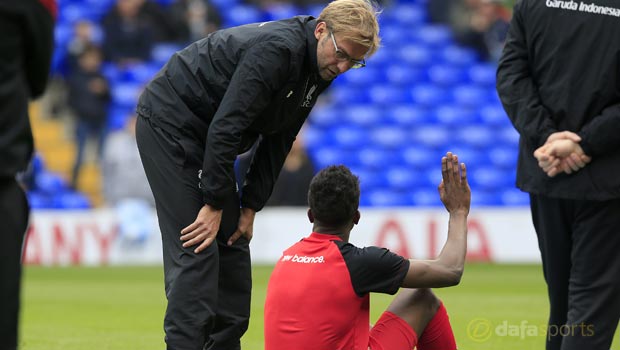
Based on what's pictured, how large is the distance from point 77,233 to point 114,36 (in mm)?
5022

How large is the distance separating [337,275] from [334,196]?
0.37 meters

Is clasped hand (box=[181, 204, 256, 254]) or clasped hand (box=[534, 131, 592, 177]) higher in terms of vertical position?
clasped hand (box=[534, 131, 592, 177])

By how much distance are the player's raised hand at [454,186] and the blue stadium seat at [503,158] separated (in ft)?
45.8

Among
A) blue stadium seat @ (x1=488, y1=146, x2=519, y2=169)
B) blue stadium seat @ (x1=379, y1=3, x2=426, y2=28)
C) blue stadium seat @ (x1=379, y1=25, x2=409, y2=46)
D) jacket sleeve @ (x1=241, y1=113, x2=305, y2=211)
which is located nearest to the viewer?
jacket sleeve @ (x1=241, y1=113, x2=305, y2=211)

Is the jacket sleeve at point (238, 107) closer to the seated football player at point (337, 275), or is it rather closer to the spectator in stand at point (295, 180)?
the seated football player at point (337, 275)

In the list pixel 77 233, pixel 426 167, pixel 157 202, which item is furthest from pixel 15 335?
pixel 426 167

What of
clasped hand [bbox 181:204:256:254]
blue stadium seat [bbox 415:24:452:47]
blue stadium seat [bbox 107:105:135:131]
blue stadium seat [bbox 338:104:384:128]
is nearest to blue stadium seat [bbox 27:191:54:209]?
blue stadium seat [bbox 107:105:135:131]

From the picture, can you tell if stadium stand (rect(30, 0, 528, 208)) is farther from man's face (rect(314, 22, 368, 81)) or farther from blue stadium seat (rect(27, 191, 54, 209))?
man's face (rect(314, 22, 368, 81))

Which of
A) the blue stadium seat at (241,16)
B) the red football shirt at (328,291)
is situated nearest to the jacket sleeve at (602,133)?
the red football shirt at (328,291)

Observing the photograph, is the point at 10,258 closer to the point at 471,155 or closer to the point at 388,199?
the point at 388,199

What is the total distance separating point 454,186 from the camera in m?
4.87

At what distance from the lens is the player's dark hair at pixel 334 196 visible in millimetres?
4656

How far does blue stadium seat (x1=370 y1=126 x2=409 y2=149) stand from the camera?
62.4ft

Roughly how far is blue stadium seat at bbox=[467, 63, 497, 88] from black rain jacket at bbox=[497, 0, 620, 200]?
15627 millimetres
